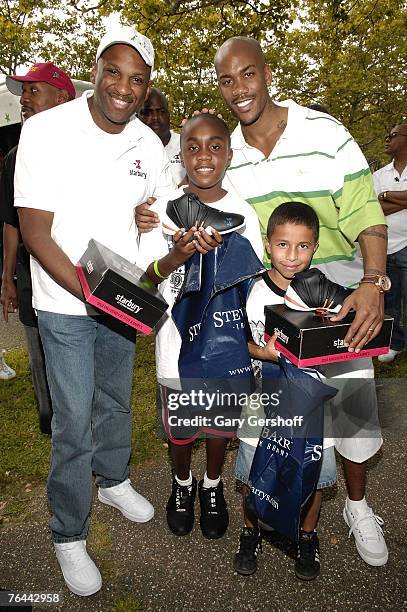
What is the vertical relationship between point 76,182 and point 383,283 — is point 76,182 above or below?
above

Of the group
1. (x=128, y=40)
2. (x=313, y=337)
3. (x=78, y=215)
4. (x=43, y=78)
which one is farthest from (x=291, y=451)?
(x=43, y=78)

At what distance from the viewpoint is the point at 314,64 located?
21438 millimetres

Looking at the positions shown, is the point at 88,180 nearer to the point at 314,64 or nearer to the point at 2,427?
the point at 2,427

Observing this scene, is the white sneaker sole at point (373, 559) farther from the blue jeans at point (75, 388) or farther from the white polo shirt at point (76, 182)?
the white polo shirt at point (76, 182)

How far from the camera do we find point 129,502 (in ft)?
10.2

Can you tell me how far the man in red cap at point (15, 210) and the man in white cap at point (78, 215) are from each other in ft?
3.48

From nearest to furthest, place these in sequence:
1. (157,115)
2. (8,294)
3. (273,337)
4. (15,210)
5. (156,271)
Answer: (273,337) < (156,271) < (15,210) < (8,294) < (157,115)

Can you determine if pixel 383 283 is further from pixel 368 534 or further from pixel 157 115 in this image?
pixel 157 115

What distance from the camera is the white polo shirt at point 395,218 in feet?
17.4

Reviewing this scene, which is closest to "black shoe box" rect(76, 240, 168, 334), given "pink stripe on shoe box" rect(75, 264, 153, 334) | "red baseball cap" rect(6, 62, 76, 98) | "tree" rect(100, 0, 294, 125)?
"pink stripe on shoe box" rect(75, 264, 153, 334)

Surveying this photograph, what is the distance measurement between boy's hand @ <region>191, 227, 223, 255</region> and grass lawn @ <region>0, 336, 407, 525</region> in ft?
6.98

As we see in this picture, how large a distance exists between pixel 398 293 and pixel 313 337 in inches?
154

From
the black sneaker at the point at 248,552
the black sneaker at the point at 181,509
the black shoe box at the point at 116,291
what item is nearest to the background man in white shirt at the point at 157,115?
the black shoe box at the point at 116,291

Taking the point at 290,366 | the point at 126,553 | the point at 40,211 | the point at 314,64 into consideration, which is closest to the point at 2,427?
the point at 126,553
